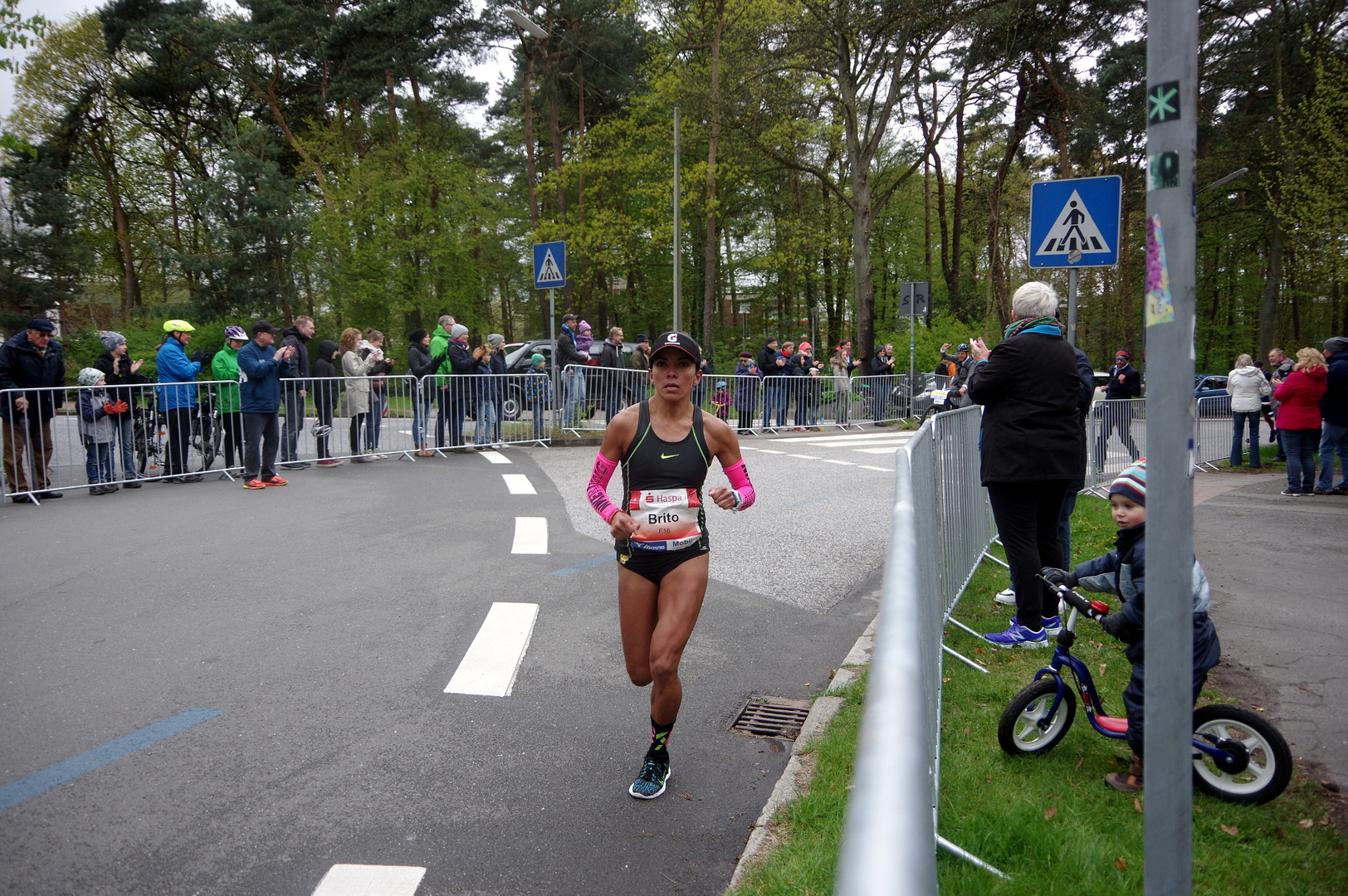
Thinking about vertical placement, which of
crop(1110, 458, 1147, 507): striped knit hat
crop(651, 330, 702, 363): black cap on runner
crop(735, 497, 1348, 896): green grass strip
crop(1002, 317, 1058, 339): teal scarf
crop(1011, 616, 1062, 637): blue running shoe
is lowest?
crop(735, 497, 1348, 896): green grass strip

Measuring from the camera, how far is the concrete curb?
328 cm

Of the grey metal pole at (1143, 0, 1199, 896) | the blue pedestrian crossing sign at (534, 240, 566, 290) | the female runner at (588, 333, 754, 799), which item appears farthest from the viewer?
the blue pedestrian crossing sign at (534, 240, 566, 290)

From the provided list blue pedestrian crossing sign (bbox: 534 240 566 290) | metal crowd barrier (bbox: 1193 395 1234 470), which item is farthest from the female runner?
metal crowd barrier (bbox: 1193 395 1234 470)

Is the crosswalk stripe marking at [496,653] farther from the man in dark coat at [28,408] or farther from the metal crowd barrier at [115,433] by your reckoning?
the man in dark coat at [28,408]

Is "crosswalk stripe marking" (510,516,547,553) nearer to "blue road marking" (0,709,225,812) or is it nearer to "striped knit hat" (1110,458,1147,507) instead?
"blue road marking" (0,709,225,812)

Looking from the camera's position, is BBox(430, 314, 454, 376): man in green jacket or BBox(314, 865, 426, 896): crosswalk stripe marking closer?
BBox(314, 865, 426, 896): crosswalk stripe marking

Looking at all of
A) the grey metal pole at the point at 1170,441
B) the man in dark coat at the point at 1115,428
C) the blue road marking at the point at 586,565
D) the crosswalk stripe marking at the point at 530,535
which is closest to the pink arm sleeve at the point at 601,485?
the grey metal pole at the point at 1170,441

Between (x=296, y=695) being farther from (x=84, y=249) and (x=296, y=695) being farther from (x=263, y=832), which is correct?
(x=84, y=249)

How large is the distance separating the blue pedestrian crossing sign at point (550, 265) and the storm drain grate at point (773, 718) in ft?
39.1

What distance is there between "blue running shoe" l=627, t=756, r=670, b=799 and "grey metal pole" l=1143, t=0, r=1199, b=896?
213 centimetres

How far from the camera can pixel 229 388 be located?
11820mm

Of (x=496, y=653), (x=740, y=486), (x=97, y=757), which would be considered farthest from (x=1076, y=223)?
(x=97, y=757)

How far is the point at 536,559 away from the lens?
804 centimetres

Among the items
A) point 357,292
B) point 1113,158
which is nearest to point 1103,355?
point 1113,158
